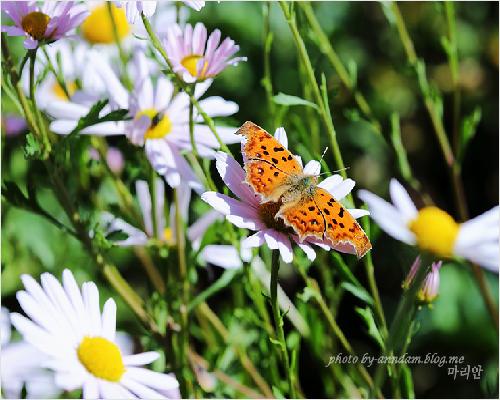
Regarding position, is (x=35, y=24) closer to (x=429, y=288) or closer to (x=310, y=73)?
(x=310, y=73)

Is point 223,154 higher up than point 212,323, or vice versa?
point 223,154

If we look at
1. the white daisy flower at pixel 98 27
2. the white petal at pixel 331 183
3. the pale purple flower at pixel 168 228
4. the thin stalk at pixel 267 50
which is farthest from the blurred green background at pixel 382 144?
the white petal at pixel 331 183

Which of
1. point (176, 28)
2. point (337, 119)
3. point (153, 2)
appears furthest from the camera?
point (337, 119)

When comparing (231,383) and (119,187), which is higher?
(119,187)

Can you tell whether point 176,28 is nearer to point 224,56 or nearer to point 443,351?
point 224,56

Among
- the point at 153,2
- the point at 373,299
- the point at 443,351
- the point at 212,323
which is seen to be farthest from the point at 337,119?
the point at 153,2

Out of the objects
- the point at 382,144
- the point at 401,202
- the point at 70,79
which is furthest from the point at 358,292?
the point at 382,144
